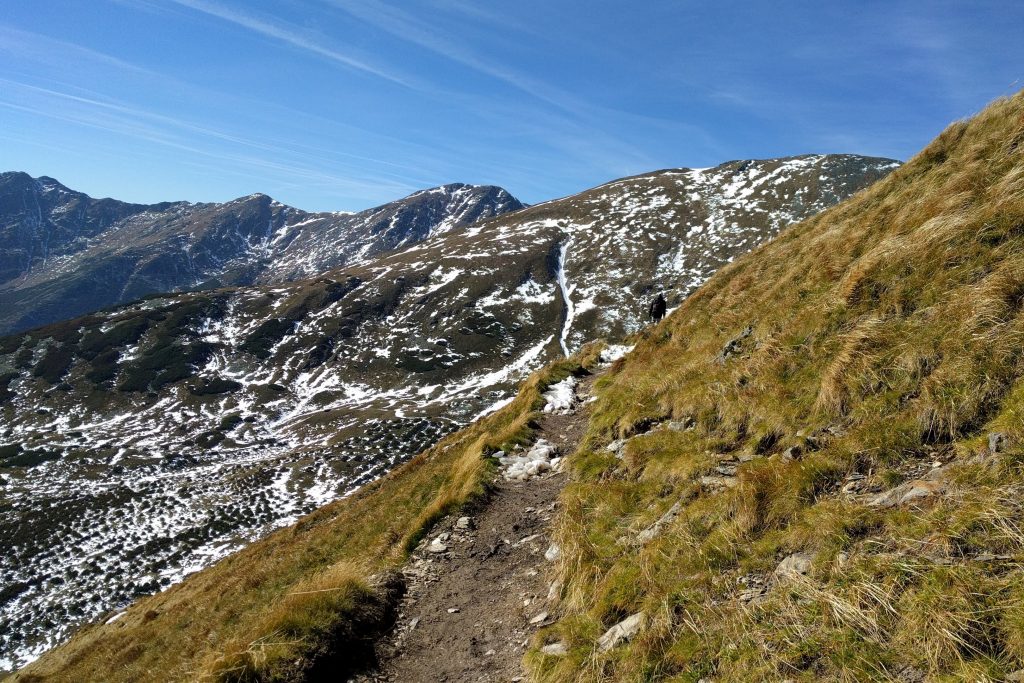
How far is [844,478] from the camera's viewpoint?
679 cm

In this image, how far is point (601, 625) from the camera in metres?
6.71

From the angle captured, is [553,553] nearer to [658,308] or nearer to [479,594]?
[479,594]

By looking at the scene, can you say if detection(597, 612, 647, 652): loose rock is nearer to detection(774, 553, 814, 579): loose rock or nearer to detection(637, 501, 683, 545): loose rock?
detection(637, 501, 683, 545): loose rock

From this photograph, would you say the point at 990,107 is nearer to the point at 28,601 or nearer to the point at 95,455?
the point at 28,601

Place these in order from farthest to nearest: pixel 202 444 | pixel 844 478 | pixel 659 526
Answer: pixel 202 444 → pixel 659 526 → pixel 844 478

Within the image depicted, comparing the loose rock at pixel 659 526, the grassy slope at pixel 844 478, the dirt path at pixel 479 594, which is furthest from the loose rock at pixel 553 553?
the loose rock at pixel 659 526

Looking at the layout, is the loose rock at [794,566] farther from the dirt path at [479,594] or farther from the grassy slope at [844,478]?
the dirt path at [479,594]

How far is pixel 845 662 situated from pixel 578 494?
5.97m

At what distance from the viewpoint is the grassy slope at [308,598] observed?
8.20m

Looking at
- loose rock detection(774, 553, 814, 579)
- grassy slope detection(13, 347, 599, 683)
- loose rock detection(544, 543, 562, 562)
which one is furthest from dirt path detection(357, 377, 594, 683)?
loose rock detection(774, 553, 814, 579)

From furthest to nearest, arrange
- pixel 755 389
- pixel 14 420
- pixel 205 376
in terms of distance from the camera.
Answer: pixel 205 376, pixel 14 420, pixel 755 389

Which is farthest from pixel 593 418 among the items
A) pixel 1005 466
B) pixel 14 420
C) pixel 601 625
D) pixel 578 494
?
pixel 14 420

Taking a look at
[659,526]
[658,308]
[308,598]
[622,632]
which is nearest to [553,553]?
[659,526]

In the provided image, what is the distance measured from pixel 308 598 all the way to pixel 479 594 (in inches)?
122
